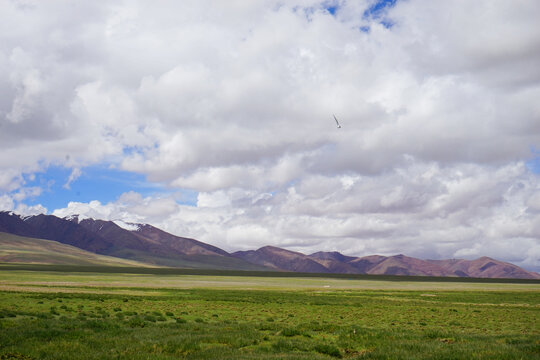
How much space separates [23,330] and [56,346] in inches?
211

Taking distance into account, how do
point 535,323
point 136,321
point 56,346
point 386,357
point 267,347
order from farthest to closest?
point 535,323
point 136,321
point 267,347
point 56,346
point 386,357

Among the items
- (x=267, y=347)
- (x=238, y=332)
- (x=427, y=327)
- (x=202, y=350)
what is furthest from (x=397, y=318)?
(x=202, y=350)

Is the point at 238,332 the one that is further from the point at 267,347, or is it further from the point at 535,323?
the point at 535,323

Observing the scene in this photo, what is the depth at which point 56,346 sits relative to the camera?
1652 centimetres

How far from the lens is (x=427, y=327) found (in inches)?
1262

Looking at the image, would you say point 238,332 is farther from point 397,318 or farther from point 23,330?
point 397,318

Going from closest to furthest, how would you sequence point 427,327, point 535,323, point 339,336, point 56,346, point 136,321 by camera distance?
1. point 56,346
2. point 339,336
3. point 136,321
4. point 427,327
5. point 535,323

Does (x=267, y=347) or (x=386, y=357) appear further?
(x=267, y=347)

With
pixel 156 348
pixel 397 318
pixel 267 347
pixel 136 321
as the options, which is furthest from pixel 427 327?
pixel 156 348

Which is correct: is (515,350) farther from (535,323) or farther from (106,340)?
(535,323)

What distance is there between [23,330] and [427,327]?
25878mm

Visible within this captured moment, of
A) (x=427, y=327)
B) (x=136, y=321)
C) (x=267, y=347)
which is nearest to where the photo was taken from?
(x=267, y=347)

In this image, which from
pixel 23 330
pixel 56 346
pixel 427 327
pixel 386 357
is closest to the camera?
pixel 386 357

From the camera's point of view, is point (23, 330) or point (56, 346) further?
point (23, 330)
